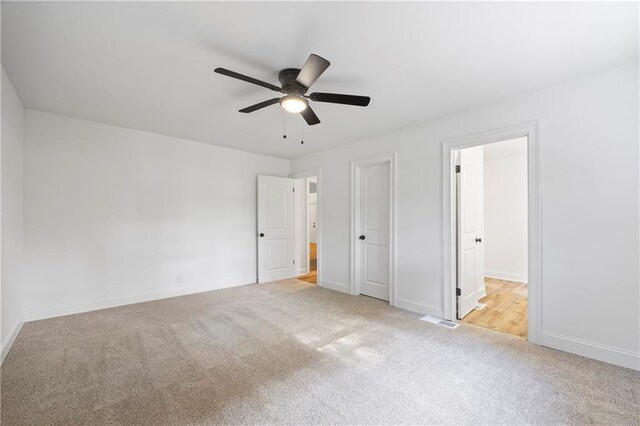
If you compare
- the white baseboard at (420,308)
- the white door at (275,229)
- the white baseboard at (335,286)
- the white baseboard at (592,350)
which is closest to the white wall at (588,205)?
the white baseboard at (592,350)

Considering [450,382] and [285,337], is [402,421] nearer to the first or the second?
[450,382]

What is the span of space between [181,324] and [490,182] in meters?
6.02

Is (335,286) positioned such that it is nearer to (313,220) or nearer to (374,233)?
(374,233)

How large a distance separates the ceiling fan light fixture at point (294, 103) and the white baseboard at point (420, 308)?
9.17 ft

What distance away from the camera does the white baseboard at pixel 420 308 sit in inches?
135

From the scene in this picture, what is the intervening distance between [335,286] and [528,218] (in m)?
2.92

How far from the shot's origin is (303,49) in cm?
203

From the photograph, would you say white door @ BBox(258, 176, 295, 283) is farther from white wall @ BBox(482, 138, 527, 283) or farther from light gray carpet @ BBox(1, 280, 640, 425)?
white wall @ BBox(482, 138, 527, 283)

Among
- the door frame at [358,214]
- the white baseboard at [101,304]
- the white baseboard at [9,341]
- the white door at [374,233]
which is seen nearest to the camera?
the white baseboard at [9,341]

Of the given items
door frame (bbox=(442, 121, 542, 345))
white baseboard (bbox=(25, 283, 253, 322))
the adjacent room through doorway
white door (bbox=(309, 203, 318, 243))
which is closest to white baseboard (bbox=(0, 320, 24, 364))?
white baseboard (bbox=(25, 283, 253, 322))

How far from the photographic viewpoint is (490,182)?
577cm

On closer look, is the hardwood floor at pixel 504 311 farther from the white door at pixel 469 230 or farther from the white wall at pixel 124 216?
the white wall at pixel 124 216

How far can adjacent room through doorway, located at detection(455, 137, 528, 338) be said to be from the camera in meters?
3.41

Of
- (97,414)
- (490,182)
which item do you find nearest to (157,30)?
(97,414)
